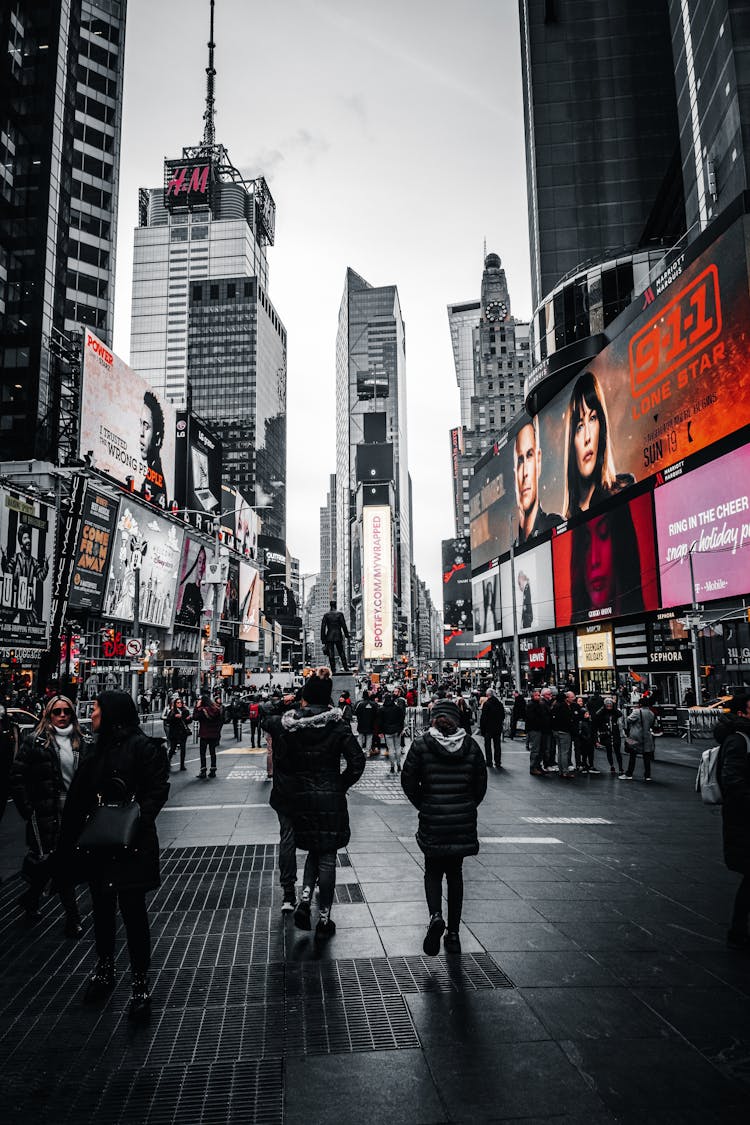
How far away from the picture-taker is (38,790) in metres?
6.64

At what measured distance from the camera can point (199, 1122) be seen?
129 inches

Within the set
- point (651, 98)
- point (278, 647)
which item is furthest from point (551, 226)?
point (278, 647)

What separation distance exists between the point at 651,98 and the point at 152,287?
159 m

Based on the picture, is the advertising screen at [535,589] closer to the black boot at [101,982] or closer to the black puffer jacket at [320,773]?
the black puffer jacket at [320,773]

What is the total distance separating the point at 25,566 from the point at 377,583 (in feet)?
366

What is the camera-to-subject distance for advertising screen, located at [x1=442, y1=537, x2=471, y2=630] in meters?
132

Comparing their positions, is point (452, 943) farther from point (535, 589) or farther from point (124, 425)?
point (535, 589)

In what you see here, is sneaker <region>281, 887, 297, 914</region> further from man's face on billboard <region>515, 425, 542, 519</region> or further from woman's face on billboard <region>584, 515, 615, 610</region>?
man's face on billboard <region>515, 425, 542, 519</region>

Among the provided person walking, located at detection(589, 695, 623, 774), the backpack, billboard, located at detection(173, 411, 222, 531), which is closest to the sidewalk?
the backpack

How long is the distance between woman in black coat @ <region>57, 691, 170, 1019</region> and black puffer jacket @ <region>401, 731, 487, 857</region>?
5.94 ft

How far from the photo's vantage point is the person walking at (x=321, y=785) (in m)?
5.65

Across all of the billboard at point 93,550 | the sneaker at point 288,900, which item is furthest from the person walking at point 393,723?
the billboard at point 93,550

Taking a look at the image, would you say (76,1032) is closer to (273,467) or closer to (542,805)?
(542,805)

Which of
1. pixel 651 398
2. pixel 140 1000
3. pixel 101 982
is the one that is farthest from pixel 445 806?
pixel 651 398
